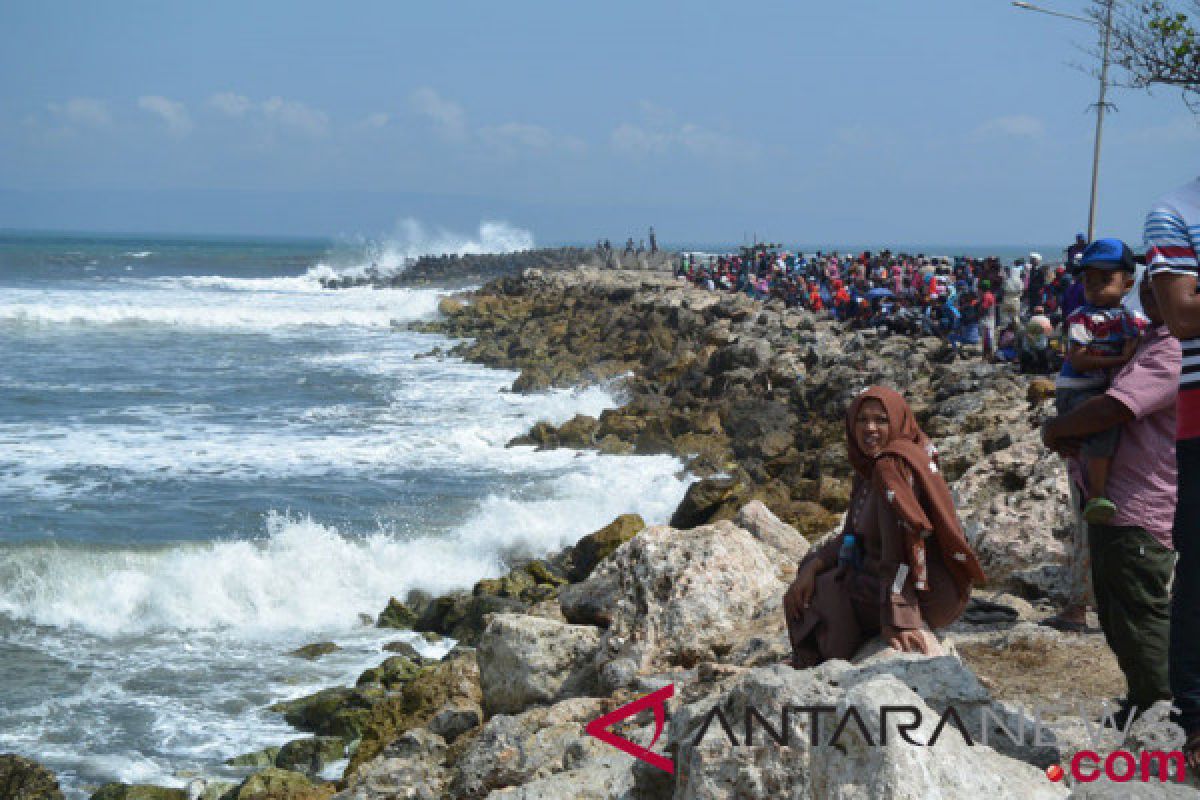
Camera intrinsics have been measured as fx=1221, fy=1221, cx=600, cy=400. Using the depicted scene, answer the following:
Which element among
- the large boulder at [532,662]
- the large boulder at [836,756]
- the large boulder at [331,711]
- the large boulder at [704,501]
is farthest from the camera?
Answer: the large boulder at [704,501]

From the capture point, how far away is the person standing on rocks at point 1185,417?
2.81 m

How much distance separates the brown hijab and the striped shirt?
0.90 meters

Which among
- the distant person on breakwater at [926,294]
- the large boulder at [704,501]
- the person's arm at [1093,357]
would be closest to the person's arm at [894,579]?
the person's arm at [1093,357]

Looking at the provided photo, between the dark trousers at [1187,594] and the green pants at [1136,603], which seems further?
the green pants at [1136,603]

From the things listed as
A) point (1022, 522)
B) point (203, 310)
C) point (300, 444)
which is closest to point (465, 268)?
point (203, 310)

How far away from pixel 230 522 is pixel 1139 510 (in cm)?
1135

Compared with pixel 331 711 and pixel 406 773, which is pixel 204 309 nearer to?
pixel 331 711

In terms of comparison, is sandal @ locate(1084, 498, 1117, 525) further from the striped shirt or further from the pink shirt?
the striped shirt

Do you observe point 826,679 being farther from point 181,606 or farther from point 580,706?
point 181,606

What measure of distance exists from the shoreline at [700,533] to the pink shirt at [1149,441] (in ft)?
2.84

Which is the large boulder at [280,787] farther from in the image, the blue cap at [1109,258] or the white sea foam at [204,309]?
the white sea foam at [204,309]

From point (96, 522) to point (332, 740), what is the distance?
7.25 metres

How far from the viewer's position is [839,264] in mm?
30312

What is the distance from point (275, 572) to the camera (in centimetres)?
1107
